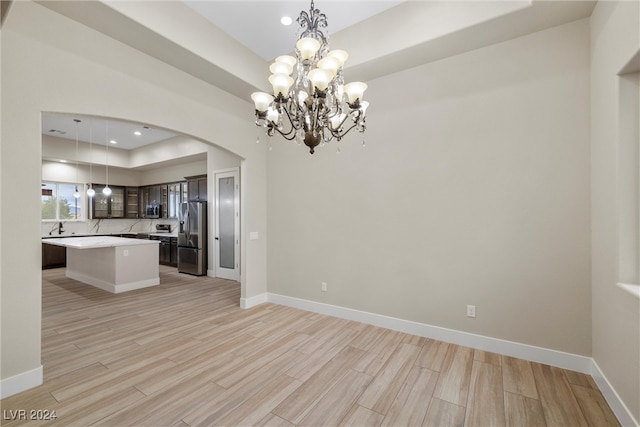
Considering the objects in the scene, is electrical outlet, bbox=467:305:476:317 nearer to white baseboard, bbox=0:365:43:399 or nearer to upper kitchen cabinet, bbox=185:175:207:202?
white baseboard, bbox=0:365:43:399

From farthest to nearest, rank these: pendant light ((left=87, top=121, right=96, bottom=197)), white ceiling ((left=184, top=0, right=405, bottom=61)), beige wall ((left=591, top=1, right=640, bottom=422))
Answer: pendant light ((left=87, top=121, right=96, bottom=197)) → white ceiling ((left=184, top=0, right=405, bottom=61)) → beige wall ((left=591, top=1, right=640, bottom=422))

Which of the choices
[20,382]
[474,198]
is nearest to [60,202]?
[20,382]

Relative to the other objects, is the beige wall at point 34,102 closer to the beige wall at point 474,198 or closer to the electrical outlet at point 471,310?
the beige wall at point 474,198

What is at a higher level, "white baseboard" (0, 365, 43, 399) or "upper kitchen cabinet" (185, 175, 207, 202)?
"upper kitchen cabinet" (185, 175, 207, 202)

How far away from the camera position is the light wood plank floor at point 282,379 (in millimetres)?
1981

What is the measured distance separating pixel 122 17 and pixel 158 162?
6.02 m

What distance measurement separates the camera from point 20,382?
2203 mm

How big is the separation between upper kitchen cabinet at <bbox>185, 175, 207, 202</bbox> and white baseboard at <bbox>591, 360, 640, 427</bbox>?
23.5 feet

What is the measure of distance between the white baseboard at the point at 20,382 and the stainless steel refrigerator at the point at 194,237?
440 cm

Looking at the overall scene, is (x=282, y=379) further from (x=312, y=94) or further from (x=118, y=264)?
(x=118, y=264)

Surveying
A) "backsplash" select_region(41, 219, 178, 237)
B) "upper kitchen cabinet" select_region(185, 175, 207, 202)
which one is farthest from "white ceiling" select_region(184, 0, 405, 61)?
"backsplash" select_region(41, 219, 178, 237)

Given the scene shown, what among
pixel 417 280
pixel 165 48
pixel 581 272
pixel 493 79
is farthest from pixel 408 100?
pixel 165 48

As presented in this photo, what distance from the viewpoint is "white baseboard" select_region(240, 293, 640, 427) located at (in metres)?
2.06

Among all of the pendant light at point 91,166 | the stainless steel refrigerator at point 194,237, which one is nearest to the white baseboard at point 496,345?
the stainless steel refrigerator at point 194,237
